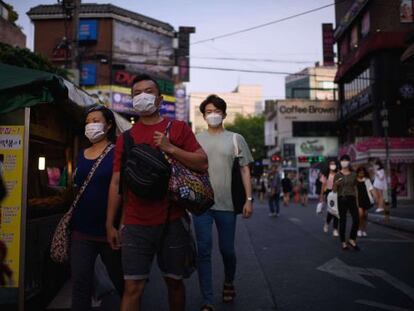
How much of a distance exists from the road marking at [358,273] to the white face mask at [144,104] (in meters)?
3.62

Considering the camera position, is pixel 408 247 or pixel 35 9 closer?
pixel 408 247

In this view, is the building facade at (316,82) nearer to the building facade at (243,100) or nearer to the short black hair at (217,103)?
the building facade at (243,100)

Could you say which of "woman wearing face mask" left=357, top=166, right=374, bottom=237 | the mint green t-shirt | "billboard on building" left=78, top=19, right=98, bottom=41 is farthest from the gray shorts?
"billboard on building" left=78, top=19, right=98, bottom=41

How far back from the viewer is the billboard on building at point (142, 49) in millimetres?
35438

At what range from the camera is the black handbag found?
435 cm

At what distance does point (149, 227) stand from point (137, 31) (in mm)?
35670

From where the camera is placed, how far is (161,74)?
37.5 m

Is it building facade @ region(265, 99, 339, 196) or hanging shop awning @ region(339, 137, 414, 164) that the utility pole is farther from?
building facade @ region(265, 99, 339, 196)

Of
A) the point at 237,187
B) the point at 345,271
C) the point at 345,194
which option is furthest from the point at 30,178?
the point at 345,194

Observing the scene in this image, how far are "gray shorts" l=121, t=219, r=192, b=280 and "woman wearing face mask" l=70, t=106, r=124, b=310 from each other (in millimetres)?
530

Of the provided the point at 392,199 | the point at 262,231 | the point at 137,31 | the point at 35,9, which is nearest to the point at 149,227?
the point at 262,231

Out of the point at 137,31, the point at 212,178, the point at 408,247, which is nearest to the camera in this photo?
the point at 212,178

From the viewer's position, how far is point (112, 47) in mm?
35156

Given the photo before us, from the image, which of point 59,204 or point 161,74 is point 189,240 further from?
point 161,74
